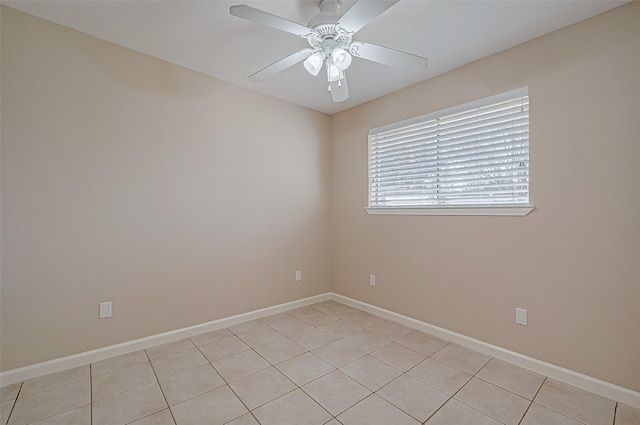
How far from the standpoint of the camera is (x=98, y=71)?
2234mm

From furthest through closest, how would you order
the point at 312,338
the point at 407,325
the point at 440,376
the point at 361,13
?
the point at 407,325 → the point at 312,338 → the point at 440,376 → the point at 361,13

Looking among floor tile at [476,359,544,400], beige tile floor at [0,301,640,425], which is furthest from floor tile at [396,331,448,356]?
floor tile at [476,359,544,400]

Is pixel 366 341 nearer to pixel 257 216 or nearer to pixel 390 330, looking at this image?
pixel 390 330

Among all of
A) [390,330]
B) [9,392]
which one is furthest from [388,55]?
[9,392]

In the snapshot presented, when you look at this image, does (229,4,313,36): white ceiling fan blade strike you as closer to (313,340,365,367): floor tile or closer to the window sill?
the window sill

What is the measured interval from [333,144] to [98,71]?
2.48 metres

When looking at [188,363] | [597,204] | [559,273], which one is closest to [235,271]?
[188,363]

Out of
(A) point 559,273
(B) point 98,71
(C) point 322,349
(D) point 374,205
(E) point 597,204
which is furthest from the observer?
(D) point 374,205

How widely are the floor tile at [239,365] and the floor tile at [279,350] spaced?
6 centimetres

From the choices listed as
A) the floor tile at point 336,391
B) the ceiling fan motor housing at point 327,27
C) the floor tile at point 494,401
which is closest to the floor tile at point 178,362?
the floor tile at point 336,391

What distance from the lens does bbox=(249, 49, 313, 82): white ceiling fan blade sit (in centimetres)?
188

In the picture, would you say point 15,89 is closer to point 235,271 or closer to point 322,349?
point 235,271

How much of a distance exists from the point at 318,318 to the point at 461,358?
1.42 meters

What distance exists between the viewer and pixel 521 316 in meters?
2.23
